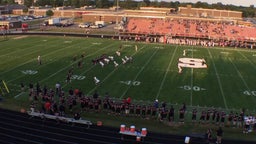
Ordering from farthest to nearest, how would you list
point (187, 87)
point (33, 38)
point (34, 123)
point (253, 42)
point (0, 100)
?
point (253, 42) → point (33, 38) → point (187, 87) → point (0, 100) → point (34, 123)

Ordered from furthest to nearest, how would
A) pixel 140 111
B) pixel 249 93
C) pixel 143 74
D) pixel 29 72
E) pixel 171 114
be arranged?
pixel 143 74 < pixel 29 72 < pixel 249 93 < pixel 140 111 < pixel 171 114

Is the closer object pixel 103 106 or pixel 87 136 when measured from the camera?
pixel 87 136

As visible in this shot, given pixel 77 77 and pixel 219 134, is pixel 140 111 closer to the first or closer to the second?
pixel 219 134

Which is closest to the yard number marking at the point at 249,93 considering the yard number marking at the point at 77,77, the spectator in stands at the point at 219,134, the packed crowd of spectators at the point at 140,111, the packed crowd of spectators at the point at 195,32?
the packed crowd of spectators at the point at 140,111

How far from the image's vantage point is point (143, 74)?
33.8 m

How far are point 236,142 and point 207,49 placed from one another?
3392cm

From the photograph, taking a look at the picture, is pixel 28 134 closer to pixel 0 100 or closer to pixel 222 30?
pixel 0 100

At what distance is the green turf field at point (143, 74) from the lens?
27.3 m

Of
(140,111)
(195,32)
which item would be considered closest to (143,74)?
(140,111)

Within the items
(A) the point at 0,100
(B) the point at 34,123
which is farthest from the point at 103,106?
(A) the point at 0,100

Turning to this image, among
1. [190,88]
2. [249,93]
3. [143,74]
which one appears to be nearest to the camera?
[249,93]

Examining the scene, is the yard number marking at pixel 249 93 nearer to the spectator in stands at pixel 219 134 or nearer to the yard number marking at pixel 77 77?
the spectator in stands at pixel 219 134

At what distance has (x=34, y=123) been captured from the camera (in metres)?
20.9

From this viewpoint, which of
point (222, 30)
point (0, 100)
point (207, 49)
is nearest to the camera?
point (0, 100)
